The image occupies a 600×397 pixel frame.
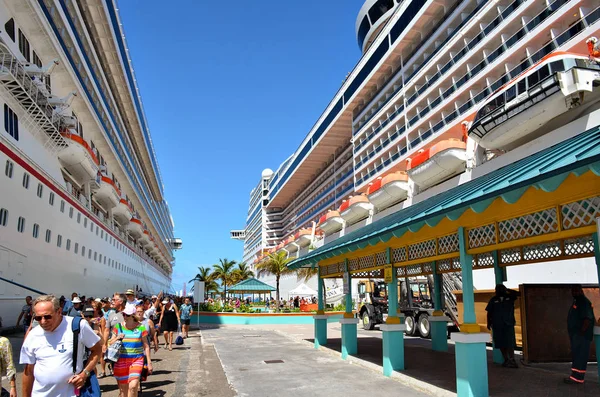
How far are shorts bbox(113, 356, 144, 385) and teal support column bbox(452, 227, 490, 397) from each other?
15.1 feet

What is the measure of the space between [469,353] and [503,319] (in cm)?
296

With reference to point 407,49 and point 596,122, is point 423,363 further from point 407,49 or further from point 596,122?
point 407,49

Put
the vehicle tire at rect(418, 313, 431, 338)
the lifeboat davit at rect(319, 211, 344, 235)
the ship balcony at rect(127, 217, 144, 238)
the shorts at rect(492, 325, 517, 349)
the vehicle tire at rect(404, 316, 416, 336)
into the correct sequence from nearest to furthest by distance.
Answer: the shorts at rect(492, 325, 517, 349), the vehicle tire at rect(418, 313, 431, 338), the vehicle tire at rect(404, 316, 416, 336), the lifeboat davit at rect(319, 211, 344, 235), the ship balcony at rect(127, 217, 144, 238)

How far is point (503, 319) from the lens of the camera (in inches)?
358

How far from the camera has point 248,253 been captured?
134125 mm

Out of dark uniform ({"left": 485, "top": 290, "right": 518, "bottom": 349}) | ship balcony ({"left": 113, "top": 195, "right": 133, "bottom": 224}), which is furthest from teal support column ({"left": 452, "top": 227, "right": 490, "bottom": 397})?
ship balcony ({"left": 113, "top": 195, "right": 133, "bottom": 224})

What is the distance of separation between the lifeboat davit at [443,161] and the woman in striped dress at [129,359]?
10972 mm

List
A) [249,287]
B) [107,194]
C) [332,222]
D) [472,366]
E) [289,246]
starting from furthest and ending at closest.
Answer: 1. [289,246]
2. [249,287]
3. [107,194]
4. [332,222]
5. [472,366]

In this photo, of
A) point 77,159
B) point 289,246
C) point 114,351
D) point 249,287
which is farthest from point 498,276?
point 289,246

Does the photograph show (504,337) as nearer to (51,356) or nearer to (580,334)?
(580,334)

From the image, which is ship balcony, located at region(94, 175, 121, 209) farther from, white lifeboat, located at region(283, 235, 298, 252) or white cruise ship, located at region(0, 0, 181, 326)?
white lifeboat, located at region(283, 235, 298, 252)

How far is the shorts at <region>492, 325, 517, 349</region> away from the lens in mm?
9180

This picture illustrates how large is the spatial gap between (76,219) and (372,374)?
21589mm

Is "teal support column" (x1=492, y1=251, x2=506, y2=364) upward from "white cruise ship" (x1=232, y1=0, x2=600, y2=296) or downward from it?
downward
